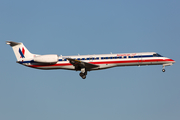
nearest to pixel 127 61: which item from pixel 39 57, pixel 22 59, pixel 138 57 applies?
pixel 138 57

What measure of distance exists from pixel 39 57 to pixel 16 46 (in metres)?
4.90

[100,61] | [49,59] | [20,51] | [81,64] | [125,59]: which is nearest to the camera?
[81,64]

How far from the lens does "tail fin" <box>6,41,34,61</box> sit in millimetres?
38541

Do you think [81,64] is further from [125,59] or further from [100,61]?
[125,59]

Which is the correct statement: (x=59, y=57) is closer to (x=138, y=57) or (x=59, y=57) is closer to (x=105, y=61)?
(x=105, y=61)

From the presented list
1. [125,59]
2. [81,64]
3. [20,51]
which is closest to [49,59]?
[81,64]

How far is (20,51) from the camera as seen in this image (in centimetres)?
3881

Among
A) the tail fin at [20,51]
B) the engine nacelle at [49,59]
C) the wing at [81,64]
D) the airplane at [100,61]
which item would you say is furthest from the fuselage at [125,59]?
the tail fin at [20,51]

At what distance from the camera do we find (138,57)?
36062mm

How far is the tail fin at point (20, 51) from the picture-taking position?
3854cm

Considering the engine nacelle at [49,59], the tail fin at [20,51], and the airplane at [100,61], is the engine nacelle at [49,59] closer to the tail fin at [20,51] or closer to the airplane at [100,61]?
the airplane at [100,61]

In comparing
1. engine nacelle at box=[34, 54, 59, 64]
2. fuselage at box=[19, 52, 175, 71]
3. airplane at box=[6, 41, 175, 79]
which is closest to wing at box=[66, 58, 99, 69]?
airplane at box=[6, 41, 175, 79]

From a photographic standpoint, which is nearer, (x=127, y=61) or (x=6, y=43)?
Answer: (x=127, y=61)

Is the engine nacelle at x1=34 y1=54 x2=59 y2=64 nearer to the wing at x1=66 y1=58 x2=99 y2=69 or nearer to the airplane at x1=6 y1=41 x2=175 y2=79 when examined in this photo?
the airplane at x1=6 y1=41 x2=175 y2=79
